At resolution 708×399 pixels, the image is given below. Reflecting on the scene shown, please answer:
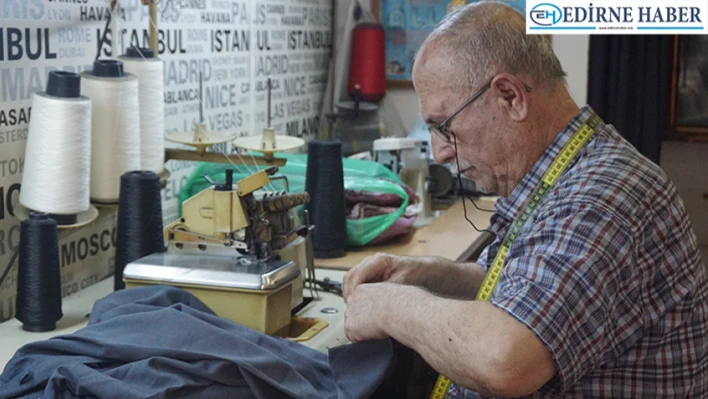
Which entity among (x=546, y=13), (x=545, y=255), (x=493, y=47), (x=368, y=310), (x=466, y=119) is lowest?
(x=368, y=310)

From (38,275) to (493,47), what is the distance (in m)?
A: 0.93

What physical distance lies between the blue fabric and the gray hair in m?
0.47

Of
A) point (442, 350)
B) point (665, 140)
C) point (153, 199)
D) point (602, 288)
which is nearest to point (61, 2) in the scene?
point (153, 199)

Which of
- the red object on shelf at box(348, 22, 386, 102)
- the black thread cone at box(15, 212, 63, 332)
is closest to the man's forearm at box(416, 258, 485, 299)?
the black thread cone at box(15, 212, 63, 332)

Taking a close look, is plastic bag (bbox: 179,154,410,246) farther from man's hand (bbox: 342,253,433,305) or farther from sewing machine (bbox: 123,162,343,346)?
man's hand (bbox: 342,253,433,305)

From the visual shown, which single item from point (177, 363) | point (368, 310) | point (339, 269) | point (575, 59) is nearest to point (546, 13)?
point (575, 59)

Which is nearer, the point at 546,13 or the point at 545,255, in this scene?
the point at 545,255

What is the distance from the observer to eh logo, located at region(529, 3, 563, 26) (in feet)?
9.93

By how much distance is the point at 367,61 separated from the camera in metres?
3.75

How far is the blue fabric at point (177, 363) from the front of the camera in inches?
53.7

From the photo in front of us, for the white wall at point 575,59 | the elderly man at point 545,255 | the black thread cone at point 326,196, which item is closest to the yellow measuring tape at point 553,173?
the elderly man at point 545,255

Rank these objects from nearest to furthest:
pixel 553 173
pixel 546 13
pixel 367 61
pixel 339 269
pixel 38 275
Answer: pixel 553 173 < pixel 38 275 < pixel 339 269 < pixel 546 13 < pixel 367 61

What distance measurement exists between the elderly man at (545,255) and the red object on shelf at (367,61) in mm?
2117

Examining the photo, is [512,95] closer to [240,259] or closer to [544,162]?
[544,162]
